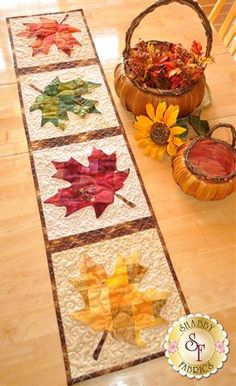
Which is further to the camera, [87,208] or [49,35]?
[49,35]

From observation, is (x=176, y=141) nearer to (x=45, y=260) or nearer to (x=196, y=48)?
(x=196, y=48)

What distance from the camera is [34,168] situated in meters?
1.02

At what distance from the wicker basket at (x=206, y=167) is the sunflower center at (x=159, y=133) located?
0.07 m

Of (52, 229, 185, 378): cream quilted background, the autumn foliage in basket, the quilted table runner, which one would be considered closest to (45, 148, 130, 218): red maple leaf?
the quilted table runner

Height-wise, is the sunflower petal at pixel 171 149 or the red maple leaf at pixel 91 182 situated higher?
the sunflower petal at pixel 171 149

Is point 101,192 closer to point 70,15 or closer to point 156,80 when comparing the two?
point 156,80

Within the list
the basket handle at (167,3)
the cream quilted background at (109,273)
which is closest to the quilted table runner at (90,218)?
the cream quilted background at (109,273)

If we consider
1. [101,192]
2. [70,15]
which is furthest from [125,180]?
[70,15]

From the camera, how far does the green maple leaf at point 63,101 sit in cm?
111

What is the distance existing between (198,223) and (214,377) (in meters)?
0.36

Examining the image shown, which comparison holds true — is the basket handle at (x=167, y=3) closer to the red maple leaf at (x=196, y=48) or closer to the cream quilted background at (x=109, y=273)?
the red maple leaf at (x=196, y=48)

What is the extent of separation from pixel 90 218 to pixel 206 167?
0.33m

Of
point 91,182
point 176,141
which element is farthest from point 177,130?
point 91,182

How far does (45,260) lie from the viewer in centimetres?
88
